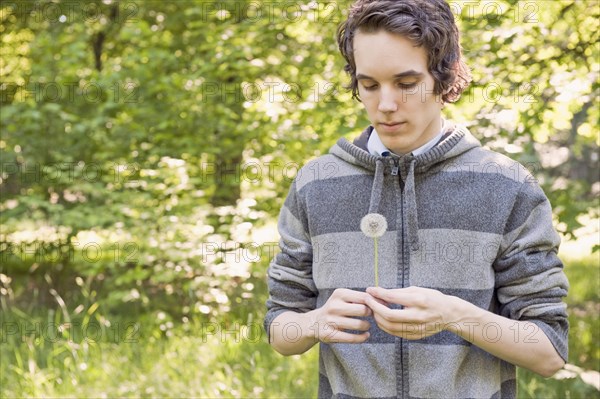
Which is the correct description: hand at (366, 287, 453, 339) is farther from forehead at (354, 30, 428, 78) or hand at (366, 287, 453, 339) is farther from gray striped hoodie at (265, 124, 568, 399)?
forehead at (354, 30, 428, 78)

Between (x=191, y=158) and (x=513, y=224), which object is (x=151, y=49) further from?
(x=513, y=224)

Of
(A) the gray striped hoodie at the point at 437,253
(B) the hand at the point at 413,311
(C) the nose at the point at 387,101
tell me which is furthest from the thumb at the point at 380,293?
(C) the nose at the point at 387,101

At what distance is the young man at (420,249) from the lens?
51.7 inches

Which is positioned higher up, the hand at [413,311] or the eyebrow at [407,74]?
the eyebrow at [407,74]

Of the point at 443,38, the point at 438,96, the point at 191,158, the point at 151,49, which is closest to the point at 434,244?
the point at 438,96

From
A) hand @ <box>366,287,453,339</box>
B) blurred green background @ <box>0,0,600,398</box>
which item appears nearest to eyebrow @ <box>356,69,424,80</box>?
hand @ <box>366,287,453,339</box>

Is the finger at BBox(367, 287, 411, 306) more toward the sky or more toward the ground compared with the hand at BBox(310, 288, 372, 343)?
more toward the sky

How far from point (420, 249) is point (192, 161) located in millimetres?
4215

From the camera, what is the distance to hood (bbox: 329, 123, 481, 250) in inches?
55.3

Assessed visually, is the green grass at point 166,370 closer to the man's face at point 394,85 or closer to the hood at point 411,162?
the hood at point 411,162

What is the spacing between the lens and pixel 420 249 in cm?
141

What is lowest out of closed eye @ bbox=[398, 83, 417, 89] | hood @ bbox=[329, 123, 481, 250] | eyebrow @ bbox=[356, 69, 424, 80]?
hood @ bbox=[329, 123, 481, 250]

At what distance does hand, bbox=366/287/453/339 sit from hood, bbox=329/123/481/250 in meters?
0.18

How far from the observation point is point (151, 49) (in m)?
5.66
